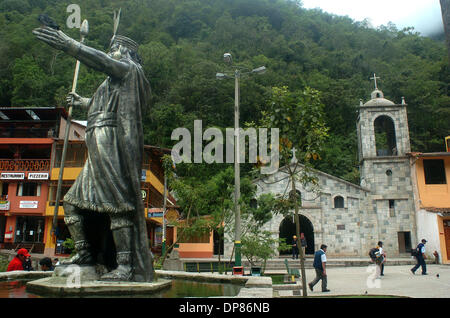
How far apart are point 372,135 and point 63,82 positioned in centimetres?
2848

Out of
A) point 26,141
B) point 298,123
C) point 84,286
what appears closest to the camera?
point 84,286

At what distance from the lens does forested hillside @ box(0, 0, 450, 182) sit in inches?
1400

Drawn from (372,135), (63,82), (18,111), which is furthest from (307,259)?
(63,82)

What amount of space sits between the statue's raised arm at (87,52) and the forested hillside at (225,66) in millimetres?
28233

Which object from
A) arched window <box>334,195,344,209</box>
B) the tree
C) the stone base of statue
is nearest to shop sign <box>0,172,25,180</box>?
the tree

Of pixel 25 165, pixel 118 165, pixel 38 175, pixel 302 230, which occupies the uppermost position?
pixel 25 165

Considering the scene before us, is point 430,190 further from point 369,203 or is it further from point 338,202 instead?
point 338,202

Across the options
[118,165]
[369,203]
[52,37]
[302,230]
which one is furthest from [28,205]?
[369,203]

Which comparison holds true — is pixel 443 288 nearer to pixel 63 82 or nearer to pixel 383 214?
pixel 383 214

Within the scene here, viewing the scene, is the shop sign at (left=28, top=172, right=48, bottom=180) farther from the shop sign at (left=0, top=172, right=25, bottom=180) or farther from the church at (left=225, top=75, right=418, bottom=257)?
the church at (left=225, top=75, right=418, bottom=257)

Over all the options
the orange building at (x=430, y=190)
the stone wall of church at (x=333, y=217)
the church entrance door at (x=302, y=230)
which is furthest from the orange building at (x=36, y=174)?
the orange building at (x=430, y=190)

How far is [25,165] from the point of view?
24016mm

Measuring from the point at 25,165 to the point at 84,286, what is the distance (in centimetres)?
2331

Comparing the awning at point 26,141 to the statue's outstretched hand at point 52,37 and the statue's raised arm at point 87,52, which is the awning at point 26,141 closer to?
the statue's raised arm at point 87,52
